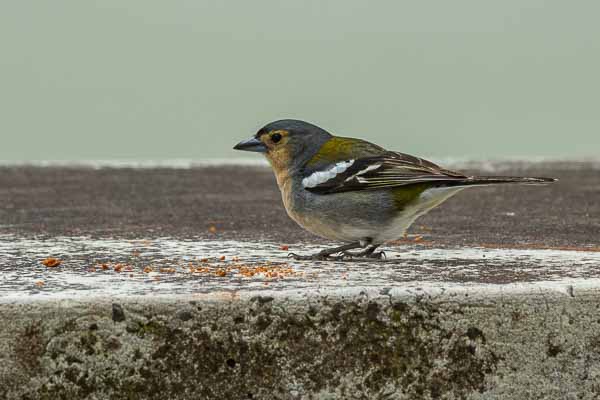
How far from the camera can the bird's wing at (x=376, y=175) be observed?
4719 millimetres

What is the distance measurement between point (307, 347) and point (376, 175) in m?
1.26

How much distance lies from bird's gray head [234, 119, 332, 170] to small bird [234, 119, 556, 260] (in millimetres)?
54

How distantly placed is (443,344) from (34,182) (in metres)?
4.79

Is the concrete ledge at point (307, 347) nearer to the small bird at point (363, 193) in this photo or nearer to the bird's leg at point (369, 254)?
the small bird at point (363, 193)

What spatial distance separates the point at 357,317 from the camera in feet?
12.3

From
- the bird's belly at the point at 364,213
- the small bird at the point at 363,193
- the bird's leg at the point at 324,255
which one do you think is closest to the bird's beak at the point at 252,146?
the small bird at the point at 363,193

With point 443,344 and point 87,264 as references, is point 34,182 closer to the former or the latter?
point 87,264

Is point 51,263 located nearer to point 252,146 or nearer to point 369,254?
point 252,146

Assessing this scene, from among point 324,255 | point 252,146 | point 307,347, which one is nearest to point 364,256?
point 324,255

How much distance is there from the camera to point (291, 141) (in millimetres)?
5148

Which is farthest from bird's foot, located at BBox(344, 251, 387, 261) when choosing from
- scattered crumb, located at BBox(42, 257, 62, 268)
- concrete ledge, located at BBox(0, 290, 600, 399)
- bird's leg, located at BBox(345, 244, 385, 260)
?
scattered crumb, located at BBox(42, 257, 62, 268)

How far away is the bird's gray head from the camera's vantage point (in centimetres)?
513

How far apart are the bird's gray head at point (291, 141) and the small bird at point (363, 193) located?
0.18ft

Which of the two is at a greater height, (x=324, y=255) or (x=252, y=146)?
(x=252, y=146)
